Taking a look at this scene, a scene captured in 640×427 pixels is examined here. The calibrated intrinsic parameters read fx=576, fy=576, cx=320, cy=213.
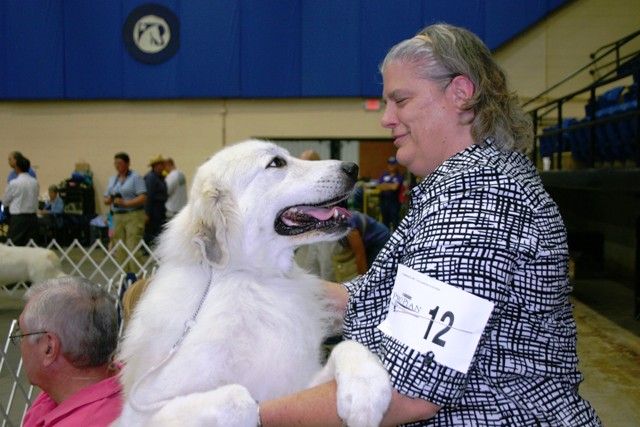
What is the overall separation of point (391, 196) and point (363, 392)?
11.0m

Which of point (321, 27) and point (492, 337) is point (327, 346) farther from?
point (321, 27)

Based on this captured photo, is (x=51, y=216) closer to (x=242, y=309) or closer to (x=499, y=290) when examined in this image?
(x=242, y=309)

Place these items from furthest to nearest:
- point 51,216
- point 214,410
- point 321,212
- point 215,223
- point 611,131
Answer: point 51,216, point 611,131, point 321,212, point 215,223, point 214,410

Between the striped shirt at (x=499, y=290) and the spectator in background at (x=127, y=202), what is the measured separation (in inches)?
305

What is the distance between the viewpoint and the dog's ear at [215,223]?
1906mm

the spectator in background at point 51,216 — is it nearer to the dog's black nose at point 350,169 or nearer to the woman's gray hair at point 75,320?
the woman's gray hair at point 75,320

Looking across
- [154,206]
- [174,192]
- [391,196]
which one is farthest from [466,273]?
[391,196]

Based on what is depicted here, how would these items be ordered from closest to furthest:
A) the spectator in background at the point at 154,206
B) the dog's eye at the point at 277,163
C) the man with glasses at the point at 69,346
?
1. the man with glasses at the point at 69,346
2. the dog's eye at the point at 277,163
3. the spectator in background at the point at 154,206

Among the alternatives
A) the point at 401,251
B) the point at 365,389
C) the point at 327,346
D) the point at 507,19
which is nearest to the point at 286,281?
the point at 327,346

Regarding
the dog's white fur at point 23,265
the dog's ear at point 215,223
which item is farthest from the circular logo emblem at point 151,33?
the dog's ear at point 215,223

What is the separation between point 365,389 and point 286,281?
0.85m

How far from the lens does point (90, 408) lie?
2.00 m

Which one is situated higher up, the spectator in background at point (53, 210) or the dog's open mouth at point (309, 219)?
the dog's open mouth at point (309, 219)

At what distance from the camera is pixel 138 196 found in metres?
8.67
